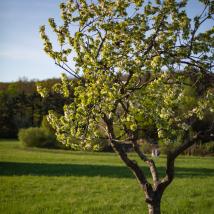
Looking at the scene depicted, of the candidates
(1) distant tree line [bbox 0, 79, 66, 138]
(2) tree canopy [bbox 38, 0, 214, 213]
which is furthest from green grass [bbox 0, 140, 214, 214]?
(1) distant tree line [bbox 0, 79, 66, 138]

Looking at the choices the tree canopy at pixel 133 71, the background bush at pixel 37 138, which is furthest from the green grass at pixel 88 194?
the background bush at pixel 37 138

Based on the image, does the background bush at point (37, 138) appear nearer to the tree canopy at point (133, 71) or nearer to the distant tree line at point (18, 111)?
the distant tree line at point (18, 111)

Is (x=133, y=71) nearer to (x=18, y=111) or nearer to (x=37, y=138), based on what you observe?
(x=37, y=138)

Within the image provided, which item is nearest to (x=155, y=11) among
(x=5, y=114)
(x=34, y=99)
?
(x=5, y=114)

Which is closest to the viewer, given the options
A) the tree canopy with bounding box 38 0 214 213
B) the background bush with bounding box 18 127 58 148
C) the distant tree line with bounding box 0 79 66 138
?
the tree canopy with bounding box 38 0 214 213

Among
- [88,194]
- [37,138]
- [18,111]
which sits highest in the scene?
[18,111]

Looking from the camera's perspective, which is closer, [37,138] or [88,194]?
[88,194]

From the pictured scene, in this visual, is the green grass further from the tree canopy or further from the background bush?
the background bush

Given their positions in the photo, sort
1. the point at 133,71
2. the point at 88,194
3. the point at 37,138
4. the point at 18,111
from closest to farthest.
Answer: the point at 133,71 → the point at 88,194 → the point at 37,138 → the point at 18,111

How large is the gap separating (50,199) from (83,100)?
10.00 meters

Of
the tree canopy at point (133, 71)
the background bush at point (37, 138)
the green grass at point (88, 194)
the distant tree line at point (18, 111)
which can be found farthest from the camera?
the distant tree line at point (18, 111)

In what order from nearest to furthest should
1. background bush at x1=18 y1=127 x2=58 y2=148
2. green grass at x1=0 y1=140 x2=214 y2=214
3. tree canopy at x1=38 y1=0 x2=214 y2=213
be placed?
tree canopy at x1=38 y1=0 x2=214 y2=213, green grass at x1=0 y1=140 x2=214 y2=214, background bush at x1=18 y1=127 x2=58 y2=148

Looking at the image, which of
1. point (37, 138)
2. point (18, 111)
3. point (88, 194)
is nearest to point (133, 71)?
point (88, 194)

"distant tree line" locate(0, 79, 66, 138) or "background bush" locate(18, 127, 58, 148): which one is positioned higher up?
"distant tree line" locate(0, 79, 66, 138)
